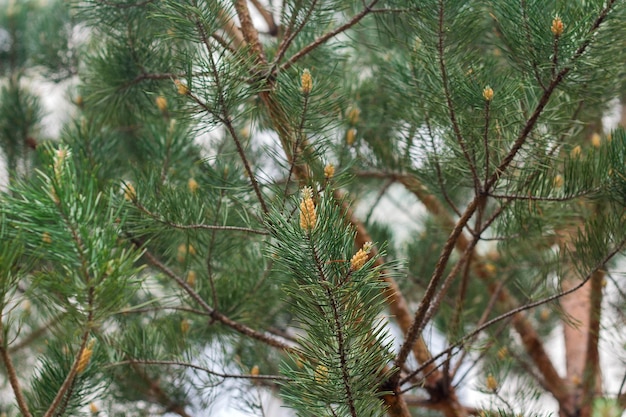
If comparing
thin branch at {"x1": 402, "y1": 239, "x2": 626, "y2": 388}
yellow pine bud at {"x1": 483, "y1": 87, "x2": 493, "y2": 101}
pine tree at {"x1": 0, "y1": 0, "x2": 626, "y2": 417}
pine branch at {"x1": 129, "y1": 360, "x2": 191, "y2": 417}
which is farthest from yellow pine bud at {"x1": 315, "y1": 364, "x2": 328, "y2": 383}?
pine branch at {"x1": 129, "y1": 360, "x2": 191, "y2": 417}

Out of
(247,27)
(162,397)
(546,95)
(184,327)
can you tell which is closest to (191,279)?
(184,327)

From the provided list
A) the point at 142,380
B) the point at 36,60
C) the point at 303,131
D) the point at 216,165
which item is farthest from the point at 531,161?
A: the point at 36,60

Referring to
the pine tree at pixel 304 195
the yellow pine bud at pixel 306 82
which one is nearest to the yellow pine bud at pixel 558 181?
the pine tree at pixel 304 195

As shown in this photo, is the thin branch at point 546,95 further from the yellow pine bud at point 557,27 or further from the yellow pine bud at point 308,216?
the yellow pine bud at point 308,216

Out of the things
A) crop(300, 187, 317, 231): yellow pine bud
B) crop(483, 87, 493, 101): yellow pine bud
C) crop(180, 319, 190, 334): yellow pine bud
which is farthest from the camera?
crop(180, 319, 190, 334): yellow pine bud

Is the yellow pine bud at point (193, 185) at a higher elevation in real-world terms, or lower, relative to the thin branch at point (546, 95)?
lower

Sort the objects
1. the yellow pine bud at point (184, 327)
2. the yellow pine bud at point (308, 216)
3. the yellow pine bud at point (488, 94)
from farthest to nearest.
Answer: the yellow pine bud at point (184, 327), the yellow pine bud at point (488, 94), the yellow pine bud at point (308, 216)

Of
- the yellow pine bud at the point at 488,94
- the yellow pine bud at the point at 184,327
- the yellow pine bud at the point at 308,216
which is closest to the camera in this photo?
the yellow pine bud at the point at 308,216

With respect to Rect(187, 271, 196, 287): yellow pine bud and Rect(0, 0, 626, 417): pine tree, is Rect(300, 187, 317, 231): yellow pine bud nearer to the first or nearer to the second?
Rect(0, 0, 626, 417): pine tree

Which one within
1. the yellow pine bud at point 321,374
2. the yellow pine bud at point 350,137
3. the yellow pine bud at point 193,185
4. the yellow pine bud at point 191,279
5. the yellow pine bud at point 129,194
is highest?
the yellow pine bud at point 350,137
